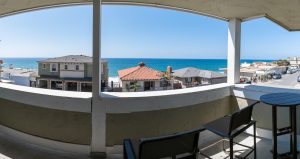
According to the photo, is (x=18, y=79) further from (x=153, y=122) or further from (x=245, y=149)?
(x=245, y=149)

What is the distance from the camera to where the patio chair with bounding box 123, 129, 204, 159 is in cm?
122

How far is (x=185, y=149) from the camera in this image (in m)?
1.37

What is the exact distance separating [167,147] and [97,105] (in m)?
1.51

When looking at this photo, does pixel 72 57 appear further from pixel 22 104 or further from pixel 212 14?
pixel 212 14

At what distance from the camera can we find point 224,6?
3.23 metres

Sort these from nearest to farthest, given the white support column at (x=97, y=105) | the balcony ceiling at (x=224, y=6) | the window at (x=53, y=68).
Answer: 1. the white support column at (x=97, y=105)
2. the balcony ceiling at (x=224, y=6)
3. the window at (x=53, y=68)

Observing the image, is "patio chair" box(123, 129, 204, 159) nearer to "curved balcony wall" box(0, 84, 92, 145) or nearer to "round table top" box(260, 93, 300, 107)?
"round table top" box(260, 93, 300, 107)

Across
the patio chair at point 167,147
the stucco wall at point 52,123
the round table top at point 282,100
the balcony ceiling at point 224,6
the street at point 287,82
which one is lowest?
the stucco wall at point 52,123

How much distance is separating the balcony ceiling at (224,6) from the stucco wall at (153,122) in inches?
62.5

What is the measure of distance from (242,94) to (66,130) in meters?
2.88

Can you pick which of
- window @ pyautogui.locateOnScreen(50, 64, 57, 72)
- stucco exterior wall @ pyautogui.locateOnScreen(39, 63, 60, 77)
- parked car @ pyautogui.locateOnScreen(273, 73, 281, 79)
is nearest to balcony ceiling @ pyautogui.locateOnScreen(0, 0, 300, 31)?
parked car @ pyautogui.locateOnScreen(273, 73, 281, 79)

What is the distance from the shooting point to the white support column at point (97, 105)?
2588 mm

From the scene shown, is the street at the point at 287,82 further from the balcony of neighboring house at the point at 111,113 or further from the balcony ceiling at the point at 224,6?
the balcony ceiling at the point at 224,6

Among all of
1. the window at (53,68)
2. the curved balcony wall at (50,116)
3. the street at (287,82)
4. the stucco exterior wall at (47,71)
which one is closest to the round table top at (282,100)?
the street at (287,82)
